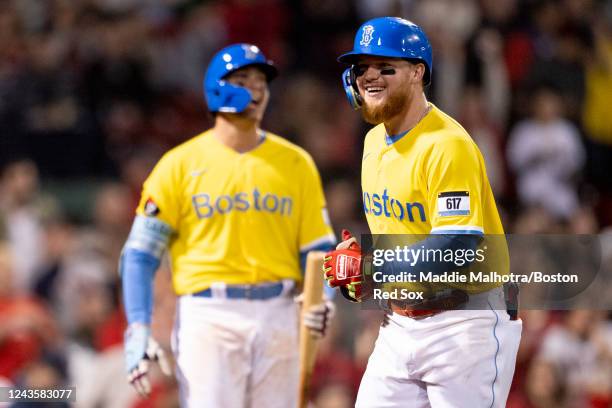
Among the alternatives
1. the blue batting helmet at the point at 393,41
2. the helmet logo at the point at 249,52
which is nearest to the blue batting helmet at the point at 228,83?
the helmet logo at the point at 249,52

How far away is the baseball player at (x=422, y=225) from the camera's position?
4.66m

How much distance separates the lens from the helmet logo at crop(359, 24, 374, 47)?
4.88 meters

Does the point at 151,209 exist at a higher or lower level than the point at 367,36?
lower

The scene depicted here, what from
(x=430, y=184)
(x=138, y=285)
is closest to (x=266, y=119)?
(x=138, y=285)

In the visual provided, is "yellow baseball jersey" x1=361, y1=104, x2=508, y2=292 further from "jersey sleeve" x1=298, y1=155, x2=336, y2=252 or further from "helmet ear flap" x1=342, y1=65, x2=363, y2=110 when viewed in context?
"jersey sleeve" x1=298, y1=155, x2=336, y2=252

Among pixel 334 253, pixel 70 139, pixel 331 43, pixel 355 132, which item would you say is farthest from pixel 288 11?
pixel 334 253

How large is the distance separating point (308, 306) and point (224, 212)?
2.20 feet

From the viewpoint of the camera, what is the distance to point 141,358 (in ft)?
19.2

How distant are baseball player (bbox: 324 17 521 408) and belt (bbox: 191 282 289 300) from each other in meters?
1.11

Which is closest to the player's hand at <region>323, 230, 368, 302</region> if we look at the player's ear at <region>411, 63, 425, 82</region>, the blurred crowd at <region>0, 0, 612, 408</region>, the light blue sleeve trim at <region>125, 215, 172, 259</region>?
the player's ear at <region>411, 63, 425, 82</region>

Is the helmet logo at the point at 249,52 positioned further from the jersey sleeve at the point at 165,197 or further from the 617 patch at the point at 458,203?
the 617 patch at the point at 458,203

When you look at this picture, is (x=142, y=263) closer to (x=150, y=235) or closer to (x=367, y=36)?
(x=150, y=235)

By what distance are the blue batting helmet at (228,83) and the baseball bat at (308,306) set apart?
2.94 ft

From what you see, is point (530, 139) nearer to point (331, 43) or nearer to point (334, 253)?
point (331, 43)
